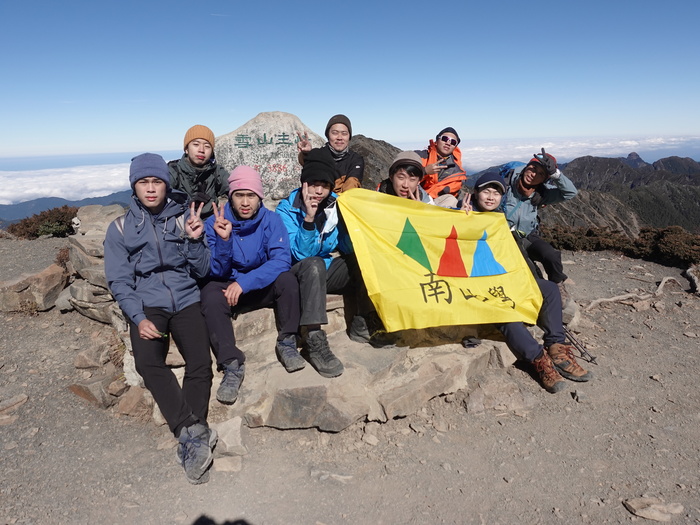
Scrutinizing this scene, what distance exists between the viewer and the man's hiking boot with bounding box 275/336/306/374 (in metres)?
5.16

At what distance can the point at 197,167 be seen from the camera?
6512mm

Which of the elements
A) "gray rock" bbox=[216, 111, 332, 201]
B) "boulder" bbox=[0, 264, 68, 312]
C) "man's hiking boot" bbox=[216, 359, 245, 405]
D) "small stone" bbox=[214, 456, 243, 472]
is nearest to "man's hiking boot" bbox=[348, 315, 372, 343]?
"man's hiking boot" bbox=[216, 359, 245, 405]

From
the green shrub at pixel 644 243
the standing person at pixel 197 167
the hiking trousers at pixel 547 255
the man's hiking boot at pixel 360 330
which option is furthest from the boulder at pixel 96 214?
the green shrub at pixel 644 243

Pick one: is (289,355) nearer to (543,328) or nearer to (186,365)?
(186,365)

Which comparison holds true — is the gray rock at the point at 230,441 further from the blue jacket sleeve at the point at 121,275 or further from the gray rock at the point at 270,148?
the gray rock at the point at 270,148

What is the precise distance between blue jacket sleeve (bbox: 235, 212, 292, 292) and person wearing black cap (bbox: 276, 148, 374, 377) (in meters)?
0.20

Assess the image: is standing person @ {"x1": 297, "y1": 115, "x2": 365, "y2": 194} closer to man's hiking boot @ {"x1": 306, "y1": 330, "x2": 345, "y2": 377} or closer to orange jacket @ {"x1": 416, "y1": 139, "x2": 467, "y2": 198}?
orange jacket @ {"x1": 416, "y1": 139, "x2": 467, "y2": 198}

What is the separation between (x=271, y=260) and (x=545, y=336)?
14.6ft

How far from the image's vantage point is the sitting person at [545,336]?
5723mm

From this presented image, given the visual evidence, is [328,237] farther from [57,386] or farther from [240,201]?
[57,386]

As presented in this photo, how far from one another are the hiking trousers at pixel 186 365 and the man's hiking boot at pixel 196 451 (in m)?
0.11

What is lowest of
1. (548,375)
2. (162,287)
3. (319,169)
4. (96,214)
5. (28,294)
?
(548,375)

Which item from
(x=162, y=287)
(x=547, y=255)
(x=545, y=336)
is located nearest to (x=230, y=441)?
(x=162, y=287)

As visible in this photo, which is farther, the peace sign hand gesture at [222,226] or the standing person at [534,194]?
the standing person at [534,194]
